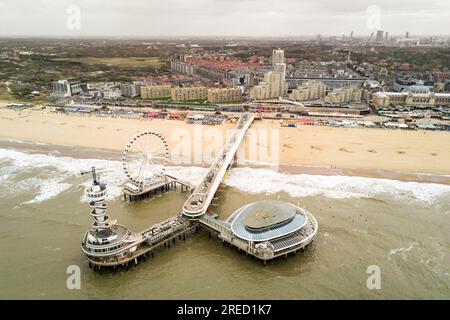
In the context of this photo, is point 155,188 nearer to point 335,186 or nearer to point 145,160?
point 145,160

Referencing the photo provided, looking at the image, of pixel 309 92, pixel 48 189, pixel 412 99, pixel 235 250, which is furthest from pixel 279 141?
pixel 412 99

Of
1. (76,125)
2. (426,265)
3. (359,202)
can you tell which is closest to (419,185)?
(359,202)

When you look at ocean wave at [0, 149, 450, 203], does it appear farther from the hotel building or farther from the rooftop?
the hotel building

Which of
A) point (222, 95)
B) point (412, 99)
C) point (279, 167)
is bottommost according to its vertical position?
point (279, 167)

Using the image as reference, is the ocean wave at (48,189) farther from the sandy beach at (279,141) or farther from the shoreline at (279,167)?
the sandy beach at (279,141)

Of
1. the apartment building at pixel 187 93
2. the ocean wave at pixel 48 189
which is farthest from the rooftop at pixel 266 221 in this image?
the apartment building at pixel 187 93
